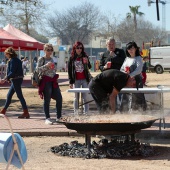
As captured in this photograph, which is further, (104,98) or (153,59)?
(153,59)

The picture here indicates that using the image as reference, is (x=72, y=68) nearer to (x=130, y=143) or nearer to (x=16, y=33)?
(x=130, y=143)

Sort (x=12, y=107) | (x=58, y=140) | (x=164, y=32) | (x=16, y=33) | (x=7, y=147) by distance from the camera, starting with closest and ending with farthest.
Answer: (x=7, y=147)
(x=58, y=140)
(x=12, y=107)
(x=16, y=33)
(x=164, y=32)

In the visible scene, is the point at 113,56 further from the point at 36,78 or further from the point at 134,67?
the point at 36,78

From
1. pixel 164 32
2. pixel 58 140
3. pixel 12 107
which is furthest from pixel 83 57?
pixel 164 32

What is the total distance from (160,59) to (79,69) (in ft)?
121

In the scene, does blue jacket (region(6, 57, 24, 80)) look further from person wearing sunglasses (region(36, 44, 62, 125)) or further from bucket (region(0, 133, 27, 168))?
bucket (region(0, 133, 27, 168))

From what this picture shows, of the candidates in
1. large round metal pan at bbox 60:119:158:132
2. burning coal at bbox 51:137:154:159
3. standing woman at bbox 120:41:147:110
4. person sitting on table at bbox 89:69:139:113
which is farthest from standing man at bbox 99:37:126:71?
large round metal pan at bbox 60:119:158:132

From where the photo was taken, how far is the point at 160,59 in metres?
47.8

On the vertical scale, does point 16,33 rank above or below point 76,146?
above

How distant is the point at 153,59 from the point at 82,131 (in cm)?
4040

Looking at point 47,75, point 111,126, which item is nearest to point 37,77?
point 47,75

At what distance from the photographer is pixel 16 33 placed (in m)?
33.5

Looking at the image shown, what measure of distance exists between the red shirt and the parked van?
1420 inches

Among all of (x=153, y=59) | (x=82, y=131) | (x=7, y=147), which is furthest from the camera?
(x=153, y=59)
